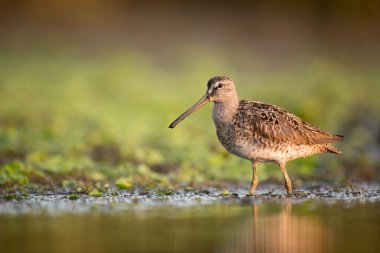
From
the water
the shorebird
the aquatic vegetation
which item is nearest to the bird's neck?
the shorebird

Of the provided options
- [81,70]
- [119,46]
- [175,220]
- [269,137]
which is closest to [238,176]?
[269,137]

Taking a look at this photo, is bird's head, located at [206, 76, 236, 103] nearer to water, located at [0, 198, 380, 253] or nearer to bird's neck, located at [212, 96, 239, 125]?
bird's neck, located at [212, 96, 239, 125]

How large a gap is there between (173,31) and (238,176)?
15.5 m

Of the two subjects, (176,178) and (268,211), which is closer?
(268,211)

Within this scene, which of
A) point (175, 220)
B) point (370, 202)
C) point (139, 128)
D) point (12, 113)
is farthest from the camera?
point (12, 113)

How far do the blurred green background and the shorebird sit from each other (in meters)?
1.11

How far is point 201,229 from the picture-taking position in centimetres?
737

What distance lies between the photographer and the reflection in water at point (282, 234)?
22.2ft

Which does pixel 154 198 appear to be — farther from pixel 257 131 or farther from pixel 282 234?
pixel 282 234

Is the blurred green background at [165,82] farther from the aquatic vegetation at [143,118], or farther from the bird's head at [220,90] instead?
the bird's head at [220,90]

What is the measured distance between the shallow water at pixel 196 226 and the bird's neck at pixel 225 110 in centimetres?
115

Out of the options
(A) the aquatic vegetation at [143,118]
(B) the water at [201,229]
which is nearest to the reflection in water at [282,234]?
(B) the water at [201,229]

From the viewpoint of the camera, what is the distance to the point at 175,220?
7816 millimetres

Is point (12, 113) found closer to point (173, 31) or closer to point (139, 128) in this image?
point (139, 128)
